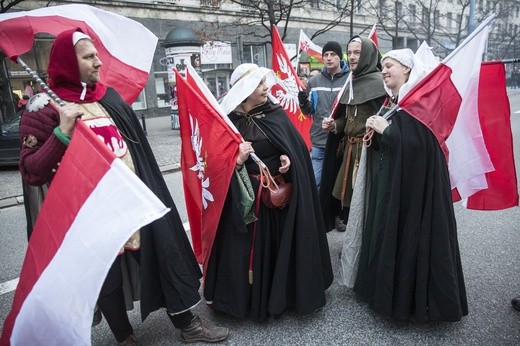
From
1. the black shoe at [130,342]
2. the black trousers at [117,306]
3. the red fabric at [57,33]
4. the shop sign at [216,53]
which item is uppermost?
the shop sign at [216,53]

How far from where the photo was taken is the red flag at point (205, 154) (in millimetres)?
2566

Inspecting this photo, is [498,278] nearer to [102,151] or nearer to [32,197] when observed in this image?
[102,151]

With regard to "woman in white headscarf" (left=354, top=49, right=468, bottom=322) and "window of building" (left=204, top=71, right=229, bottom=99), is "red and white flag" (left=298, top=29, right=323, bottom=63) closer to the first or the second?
"woman in white headscarf" (left=354, top=49, right=468, bottom=322)

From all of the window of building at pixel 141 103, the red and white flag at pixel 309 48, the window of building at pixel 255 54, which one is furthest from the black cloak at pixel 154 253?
the window of building at pixel 255 54

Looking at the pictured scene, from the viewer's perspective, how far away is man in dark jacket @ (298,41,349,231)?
4.58 metres

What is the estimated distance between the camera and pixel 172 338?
2693 millimetres

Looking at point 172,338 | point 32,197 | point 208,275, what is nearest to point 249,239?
point 208,275

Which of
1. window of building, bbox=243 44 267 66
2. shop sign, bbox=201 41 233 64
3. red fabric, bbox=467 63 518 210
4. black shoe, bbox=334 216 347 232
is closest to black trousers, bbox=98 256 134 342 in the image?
black shoe, bbox=334 216 347 232

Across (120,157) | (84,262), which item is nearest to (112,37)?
(120,157)

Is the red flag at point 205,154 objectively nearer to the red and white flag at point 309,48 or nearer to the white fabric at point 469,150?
the white fabric at point 469,150

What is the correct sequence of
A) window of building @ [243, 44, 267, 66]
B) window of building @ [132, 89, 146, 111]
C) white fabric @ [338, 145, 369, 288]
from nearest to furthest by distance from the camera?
white fabric @ [338, 145, 369, 288] < window of building @ [132, 89, 146, 111] < window of building @ [243, 44, 267, 66]

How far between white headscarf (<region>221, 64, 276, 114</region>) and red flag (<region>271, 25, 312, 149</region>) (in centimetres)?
244

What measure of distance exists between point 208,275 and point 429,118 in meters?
1.87

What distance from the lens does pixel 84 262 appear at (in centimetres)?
163
